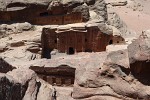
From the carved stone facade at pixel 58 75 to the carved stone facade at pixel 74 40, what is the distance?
16.3 feet

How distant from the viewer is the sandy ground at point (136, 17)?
25.0 m

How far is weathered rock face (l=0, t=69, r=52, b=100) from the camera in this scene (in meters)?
8.83

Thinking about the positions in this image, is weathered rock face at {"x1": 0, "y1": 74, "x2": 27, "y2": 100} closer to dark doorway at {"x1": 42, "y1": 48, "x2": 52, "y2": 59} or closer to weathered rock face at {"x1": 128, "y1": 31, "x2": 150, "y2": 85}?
weathered rock face at {"x1": 128, "y1": 31, "x2": 150, "y2": 85}

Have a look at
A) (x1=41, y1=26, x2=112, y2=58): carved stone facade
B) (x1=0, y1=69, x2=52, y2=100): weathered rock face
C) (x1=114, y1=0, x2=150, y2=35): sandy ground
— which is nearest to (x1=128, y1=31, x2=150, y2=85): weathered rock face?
(x1=0, y1=69, x2=52, y2=100): weathered rock face

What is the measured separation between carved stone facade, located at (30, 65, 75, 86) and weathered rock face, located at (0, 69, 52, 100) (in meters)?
2.35

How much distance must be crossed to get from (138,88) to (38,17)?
10473mm

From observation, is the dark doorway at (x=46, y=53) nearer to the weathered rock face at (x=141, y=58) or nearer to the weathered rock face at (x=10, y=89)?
the weathered rock face at (x=141, y=58)

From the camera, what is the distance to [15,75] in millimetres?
9672

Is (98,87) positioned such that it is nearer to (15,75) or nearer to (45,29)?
(15,75)

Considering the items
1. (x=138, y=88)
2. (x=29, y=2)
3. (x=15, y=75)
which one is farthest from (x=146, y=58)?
(x=29, y=2)

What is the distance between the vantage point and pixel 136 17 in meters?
27.0

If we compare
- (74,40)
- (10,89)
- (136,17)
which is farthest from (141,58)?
(136,17)

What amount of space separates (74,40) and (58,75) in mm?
5614

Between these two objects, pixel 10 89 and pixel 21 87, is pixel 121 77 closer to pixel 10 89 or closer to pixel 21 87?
pixel 21 87
